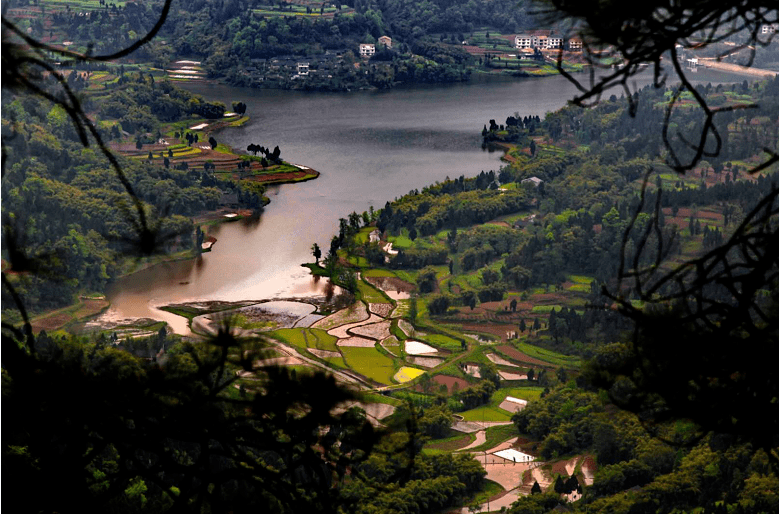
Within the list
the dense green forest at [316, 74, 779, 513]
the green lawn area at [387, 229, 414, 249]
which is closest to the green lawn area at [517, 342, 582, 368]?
the dense green forest at [316, 74, 779, 513]

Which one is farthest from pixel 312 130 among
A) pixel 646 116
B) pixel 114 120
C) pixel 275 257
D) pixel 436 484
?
pixel 436 484

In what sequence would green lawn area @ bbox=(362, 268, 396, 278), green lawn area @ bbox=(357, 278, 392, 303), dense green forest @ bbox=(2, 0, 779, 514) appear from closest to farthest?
dense green forest @ bbox=(2, 0, 779, 514), green lawn area @ bbox=(357, 278, 392, 303), green lawn area @ bbox=(362, 268, 396, 278)

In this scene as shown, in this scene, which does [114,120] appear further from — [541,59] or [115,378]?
[115,378]

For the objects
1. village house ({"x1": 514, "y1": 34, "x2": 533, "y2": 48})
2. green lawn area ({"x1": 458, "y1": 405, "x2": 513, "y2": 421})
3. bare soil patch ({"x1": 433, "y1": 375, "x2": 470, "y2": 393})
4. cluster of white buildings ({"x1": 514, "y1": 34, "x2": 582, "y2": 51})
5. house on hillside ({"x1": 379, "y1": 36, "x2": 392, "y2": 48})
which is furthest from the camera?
village house ({"x1": 514, "y1": 34, "x2": 533, "y2": 48})

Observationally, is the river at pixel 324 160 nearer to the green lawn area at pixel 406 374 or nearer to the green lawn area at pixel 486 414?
the green lawn area at pixel 406 374

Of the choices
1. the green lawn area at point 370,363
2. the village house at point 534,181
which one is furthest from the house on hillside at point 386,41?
the green lawn area at point 370,363

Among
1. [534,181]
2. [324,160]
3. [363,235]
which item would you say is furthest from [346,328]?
[324,160]

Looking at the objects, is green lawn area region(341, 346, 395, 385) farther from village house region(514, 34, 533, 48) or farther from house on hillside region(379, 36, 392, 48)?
village house region(514, 34, 533, 48)

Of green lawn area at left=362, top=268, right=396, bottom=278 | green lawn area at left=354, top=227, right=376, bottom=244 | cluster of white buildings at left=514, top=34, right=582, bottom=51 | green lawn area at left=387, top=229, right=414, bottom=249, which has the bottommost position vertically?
green lawn area at left=362, top=268, right=396, bottom=278
